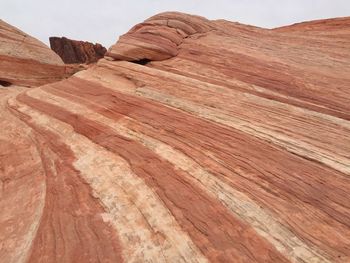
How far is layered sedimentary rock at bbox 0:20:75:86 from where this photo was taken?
16125 millimetres

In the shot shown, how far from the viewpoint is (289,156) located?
6531mm

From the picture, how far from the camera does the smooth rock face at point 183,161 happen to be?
5.06 m

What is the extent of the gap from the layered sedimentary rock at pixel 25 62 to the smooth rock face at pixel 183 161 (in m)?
5.06

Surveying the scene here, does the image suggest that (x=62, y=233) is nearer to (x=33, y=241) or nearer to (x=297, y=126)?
(x=33, y=241)

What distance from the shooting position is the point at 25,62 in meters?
17.4

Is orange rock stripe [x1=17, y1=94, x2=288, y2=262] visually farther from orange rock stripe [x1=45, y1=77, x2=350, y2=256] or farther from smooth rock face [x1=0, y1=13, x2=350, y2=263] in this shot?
orange rock stripe [x1=45, y1=77, x2=350, y2=256]

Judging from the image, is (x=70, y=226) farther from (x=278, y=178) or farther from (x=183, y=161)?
(x=278, y=178)

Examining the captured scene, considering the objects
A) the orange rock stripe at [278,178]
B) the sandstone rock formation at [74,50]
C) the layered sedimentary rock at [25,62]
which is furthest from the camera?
the sandstone rock formation at [74,50]

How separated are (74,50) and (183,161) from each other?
3478cm

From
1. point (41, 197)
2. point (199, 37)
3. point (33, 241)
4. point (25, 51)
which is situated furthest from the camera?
point (25, 51)

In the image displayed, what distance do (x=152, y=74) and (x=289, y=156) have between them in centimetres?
453

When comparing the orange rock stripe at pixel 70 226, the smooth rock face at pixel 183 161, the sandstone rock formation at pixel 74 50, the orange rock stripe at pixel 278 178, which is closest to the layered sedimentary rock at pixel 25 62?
the smooth rock face at pixel 183 161

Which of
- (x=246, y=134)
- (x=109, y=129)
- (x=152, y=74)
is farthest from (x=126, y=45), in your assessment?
(x=246, y=134)

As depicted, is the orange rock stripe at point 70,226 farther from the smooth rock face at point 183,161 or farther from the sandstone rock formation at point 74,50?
the sandstone rock formation at point 74,50
